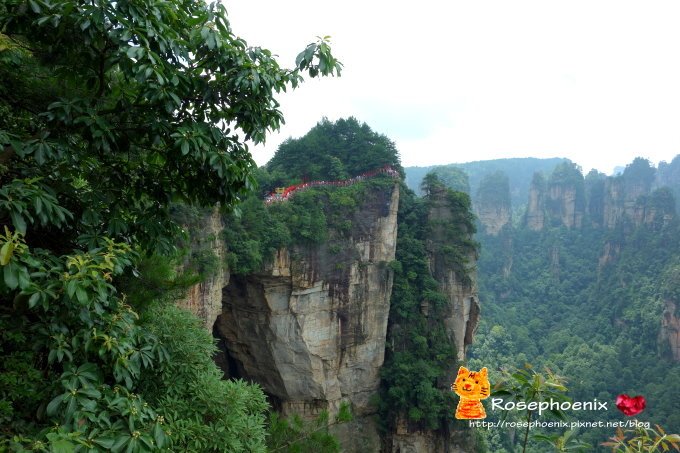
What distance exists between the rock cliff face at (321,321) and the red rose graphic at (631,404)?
10.9 metres

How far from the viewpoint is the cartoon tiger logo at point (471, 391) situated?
2.79 metres

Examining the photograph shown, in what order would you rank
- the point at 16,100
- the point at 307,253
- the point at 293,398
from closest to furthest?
1. the point at 16,100
2. the point at 307,253
3. the point at 293,398

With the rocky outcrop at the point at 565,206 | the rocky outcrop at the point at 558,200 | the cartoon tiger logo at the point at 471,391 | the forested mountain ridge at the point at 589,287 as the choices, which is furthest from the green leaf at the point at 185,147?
the rocky outcrop at the point at 565,206

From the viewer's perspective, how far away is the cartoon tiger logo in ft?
9.14

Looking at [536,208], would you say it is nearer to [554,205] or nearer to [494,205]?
[554,205]

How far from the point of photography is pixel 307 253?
13.1 meters

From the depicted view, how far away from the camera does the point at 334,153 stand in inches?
655

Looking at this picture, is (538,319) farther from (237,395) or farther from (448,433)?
(237,395)

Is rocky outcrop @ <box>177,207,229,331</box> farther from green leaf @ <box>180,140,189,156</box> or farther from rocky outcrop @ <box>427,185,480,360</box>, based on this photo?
rocky outcrop @ <box>427,185,480,360</box>

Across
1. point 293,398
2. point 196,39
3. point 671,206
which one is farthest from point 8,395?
point 671,206

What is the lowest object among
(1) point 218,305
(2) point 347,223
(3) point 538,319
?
(3) point 538,319

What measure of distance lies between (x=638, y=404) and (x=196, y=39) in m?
2.79

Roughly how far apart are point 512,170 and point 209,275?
3938 inches

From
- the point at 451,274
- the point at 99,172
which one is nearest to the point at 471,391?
the point at 99,172
